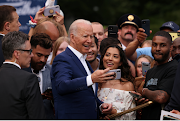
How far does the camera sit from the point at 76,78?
115 inches

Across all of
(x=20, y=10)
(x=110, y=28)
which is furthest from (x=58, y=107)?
(x=20, y=10)

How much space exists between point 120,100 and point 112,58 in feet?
2.30

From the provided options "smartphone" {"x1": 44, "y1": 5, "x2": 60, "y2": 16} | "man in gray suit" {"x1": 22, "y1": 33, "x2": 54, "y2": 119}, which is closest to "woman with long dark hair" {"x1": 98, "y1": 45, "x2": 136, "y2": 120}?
"man in gray suit" {"x1": 22, "y1": 33, "x2": 54, "y2": 119}

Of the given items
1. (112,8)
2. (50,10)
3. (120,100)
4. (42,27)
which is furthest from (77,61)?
(112,8)

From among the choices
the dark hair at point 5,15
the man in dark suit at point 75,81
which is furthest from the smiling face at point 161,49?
the dark hair at point 5,15

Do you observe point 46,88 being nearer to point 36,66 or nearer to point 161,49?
point 36,66

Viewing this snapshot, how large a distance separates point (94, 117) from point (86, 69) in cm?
65

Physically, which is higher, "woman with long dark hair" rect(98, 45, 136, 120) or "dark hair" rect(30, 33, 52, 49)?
"dark hair" rect(30, 33, 52, 49)

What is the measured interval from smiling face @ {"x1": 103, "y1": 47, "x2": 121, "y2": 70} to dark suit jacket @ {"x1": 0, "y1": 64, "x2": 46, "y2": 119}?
1548 mm

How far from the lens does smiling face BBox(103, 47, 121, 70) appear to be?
4.03 m

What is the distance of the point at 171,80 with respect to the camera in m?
3.46

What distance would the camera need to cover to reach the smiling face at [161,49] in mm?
3754

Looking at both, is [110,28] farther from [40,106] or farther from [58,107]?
[40,106]

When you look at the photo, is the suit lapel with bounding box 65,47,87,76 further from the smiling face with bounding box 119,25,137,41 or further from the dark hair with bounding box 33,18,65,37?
the smiling face with bounding box 119,25,137,41
